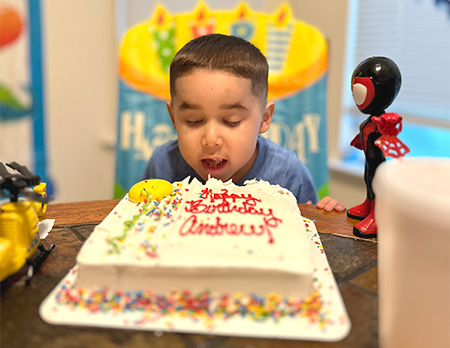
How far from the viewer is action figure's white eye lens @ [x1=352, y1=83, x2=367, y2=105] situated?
33.0 inches

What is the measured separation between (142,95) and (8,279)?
1.18 meters

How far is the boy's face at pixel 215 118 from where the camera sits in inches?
40.0

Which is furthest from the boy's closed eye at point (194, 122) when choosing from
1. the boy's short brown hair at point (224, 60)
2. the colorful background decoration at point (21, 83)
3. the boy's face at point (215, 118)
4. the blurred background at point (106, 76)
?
the colorful background decoration at point (21, 83)

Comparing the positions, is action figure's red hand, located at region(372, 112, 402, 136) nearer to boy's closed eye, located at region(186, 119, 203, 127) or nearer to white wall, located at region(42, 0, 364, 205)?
boy's closed eye, located at region(186, 119, 203, 127)

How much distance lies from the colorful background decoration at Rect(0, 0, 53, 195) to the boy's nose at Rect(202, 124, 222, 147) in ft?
5.15

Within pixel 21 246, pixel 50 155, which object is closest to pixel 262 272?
pixel 21 246

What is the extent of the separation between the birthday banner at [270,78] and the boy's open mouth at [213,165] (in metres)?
0.70

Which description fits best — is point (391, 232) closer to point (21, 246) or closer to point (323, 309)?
point (323, 309)

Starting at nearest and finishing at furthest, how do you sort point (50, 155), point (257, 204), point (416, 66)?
point (257, 204) → point (416, 66) → point (50, 155)

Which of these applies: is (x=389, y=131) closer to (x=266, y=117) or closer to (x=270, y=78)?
(x=266, y=117)

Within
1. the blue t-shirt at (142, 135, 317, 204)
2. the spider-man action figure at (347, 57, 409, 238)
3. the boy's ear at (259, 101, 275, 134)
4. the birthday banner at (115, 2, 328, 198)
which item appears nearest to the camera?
the spider-man action figure at (347, 57, 409, 238)

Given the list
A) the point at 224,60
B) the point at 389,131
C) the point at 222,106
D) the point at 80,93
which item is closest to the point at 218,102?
the point at 222,106

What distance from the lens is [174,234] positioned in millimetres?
669

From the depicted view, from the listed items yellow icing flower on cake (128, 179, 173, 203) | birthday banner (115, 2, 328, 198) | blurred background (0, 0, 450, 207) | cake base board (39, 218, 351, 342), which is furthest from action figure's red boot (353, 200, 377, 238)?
blurred background (0, 0, 450, 207)
